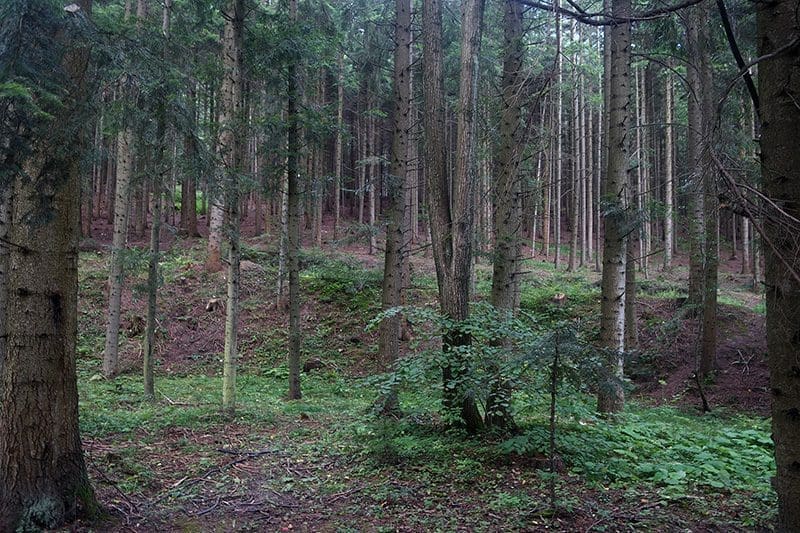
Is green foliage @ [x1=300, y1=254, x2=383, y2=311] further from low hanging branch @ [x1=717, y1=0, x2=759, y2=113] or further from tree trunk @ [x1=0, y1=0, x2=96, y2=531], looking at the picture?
low hanging branch @ [x1=717, y1=0, x2=759, y2=113]

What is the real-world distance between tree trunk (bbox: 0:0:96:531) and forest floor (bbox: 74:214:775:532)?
407mm

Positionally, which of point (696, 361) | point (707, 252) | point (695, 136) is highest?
point (695, 136)

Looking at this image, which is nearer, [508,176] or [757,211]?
[757,211]

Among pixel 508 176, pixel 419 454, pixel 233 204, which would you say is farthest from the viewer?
pixel 233 204

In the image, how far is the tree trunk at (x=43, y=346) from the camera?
13.3ft

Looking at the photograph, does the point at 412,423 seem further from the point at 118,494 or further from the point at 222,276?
the point at 222,276

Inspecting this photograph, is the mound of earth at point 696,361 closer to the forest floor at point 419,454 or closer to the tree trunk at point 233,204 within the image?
the forest floor at point 419,454

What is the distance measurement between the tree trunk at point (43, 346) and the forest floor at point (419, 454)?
1.34ft

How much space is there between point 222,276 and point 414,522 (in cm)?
1639

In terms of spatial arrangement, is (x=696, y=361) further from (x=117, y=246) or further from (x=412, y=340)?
(x=117, y=246)

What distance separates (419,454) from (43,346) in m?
3.83

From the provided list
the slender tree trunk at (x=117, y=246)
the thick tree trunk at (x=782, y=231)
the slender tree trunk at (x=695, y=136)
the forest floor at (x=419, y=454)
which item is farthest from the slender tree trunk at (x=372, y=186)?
A: the thick tree trunk at (x=782, y=231)

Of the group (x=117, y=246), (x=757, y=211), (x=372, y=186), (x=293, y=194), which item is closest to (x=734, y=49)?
(x=757, y=211)

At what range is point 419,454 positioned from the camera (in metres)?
5.81
